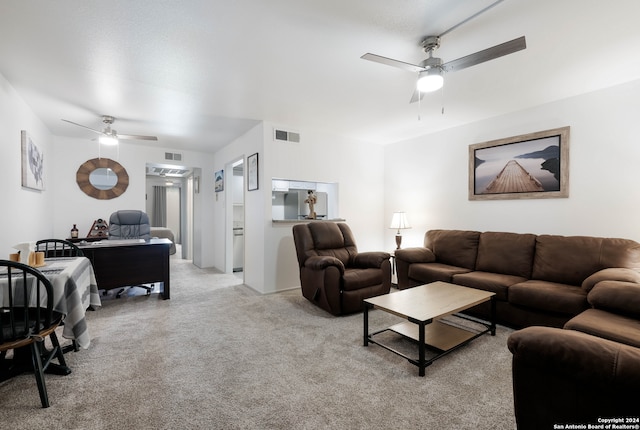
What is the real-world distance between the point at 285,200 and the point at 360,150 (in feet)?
5.20

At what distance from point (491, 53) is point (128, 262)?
171 inches

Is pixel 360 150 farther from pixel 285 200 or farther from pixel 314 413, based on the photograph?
pixel 314 413

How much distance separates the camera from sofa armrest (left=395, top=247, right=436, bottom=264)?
393 centimetres

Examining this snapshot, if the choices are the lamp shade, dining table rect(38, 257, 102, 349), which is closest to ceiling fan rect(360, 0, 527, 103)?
dining table rect(38, 257, 102, 349)

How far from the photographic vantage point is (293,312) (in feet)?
11.2

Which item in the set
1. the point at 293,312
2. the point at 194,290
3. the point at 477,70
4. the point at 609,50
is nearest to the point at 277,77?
the point at 477,70

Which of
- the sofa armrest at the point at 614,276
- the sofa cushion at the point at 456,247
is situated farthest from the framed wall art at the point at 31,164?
the sofa armrest at the point at 614,276

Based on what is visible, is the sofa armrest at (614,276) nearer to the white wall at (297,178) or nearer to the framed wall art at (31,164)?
the white wall at (297,178)

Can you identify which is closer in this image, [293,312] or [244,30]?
[244,30]

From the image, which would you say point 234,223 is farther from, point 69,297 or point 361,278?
point 69,297

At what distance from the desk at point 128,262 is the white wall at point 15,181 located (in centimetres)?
60

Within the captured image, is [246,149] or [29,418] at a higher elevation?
[246,149]

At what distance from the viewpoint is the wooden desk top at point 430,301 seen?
2229 mm

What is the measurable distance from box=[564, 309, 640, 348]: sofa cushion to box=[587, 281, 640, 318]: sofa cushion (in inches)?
1.8
